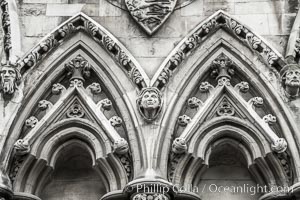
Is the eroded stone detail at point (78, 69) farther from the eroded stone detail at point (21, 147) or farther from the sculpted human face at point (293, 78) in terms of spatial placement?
the sculpted human face at point (293, 78)

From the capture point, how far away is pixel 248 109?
1288 cm

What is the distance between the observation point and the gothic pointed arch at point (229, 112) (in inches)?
490

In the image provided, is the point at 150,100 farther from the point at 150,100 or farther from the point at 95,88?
the point at 95,88

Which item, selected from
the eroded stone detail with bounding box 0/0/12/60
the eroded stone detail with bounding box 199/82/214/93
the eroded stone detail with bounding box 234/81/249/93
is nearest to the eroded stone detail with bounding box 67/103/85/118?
the eroded stone detail with bounding box 0/0/12/60

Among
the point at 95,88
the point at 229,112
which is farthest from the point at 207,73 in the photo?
the point at 95,88

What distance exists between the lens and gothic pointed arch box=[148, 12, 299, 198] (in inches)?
490

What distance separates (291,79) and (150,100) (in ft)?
7.73

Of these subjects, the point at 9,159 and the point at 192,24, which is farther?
the point at 192,24

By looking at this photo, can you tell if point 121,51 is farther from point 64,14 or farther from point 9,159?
point 9,159

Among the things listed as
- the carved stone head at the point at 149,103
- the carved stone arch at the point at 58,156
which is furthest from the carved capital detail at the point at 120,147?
the carved stone head at the point at 149,103

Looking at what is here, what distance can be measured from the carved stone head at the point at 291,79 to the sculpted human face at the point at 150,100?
2149 mm

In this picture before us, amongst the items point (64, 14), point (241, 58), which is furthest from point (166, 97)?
point (64, 14)

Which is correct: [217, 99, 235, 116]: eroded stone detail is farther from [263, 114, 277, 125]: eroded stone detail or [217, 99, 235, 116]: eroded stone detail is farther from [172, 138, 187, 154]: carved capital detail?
[172, 138, 187, 154]: carved capital detail

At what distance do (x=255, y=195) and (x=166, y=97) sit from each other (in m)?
2.20
